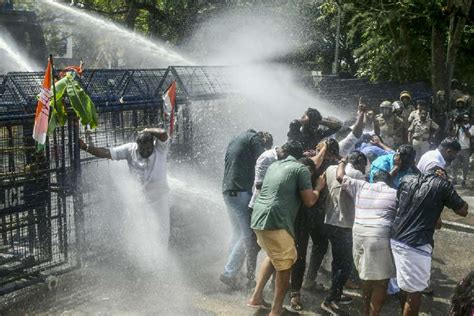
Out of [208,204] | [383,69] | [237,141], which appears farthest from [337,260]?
[383,69]

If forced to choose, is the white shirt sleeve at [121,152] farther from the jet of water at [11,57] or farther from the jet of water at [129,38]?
the jet of water at [129,38]

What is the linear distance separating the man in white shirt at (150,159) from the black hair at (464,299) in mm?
4267

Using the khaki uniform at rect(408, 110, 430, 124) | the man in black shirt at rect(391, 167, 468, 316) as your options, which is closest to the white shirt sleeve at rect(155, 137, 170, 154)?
the man in black shirt at rect(391, 167, 468, 316)

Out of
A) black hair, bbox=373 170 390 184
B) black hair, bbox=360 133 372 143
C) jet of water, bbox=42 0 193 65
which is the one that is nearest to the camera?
black hair, bbox=373 170 390 184

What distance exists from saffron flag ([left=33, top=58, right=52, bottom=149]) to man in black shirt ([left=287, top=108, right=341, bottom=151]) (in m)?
2.89

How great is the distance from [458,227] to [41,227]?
5.97 m

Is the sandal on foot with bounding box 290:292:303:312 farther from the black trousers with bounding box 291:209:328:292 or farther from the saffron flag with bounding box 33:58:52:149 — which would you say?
the saffron flag with bounding box 33:58:52:149

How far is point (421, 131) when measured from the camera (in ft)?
35.6

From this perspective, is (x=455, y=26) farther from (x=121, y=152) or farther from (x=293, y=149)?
(x=121, y=152)

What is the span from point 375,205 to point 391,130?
553cm

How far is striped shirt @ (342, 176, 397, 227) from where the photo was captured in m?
4.99

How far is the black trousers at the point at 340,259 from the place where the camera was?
5.60m

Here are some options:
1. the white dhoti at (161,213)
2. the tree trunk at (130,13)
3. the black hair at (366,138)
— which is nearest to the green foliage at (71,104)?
the white dhoti at (161,213)

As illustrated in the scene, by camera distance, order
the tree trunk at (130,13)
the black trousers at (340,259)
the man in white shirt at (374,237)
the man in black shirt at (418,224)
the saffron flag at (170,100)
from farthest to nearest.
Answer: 1. the tree trunk at (130,13)
2. the saffron flag at (170,100)
3. the black trousers at (340,259)
4. the man in white shirt at (374,237)
5. the man in black shirt at (418,224)
